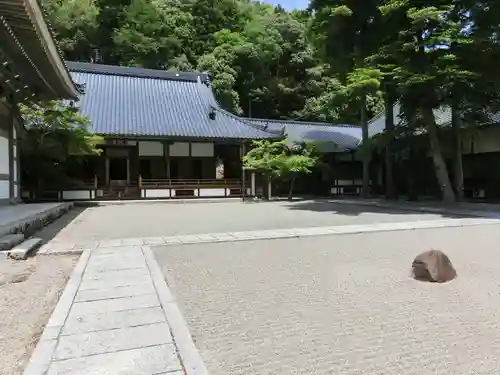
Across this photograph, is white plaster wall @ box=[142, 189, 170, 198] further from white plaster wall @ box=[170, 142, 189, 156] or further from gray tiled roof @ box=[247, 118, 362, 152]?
gray tiled roof @ box=[247, 118, 362, 152]

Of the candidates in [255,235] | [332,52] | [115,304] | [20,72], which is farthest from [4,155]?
[332,52]

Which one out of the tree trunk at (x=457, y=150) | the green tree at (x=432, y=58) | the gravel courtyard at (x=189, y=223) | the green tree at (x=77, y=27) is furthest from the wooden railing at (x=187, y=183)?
the green tree at (x=77, y=27)

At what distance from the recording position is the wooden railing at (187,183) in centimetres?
1830

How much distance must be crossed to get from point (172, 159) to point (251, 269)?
48.4 feet

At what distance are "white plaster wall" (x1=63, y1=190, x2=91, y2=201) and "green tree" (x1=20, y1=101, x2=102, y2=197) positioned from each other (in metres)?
Answer: 1.09

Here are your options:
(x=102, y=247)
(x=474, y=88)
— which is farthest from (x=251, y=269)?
(x=474, y=88)

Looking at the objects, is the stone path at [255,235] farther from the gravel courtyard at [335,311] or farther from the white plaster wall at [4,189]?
the white plaster wall at [4,189]

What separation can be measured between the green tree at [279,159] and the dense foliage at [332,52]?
7.20 feet

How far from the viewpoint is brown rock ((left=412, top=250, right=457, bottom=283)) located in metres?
4.61

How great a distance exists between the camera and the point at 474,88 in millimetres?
12898

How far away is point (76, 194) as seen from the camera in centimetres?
1703

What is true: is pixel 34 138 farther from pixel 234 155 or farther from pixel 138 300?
pixel 138 300

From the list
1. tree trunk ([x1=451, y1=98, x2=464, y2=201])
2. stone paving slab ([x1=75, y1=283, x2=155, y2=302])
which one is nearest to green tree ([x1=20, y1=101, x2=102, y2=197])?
stone paving slab ([x1=75, y1=283, x2=155, y2=302])

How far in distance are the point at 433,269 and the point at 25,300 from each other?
431cm
